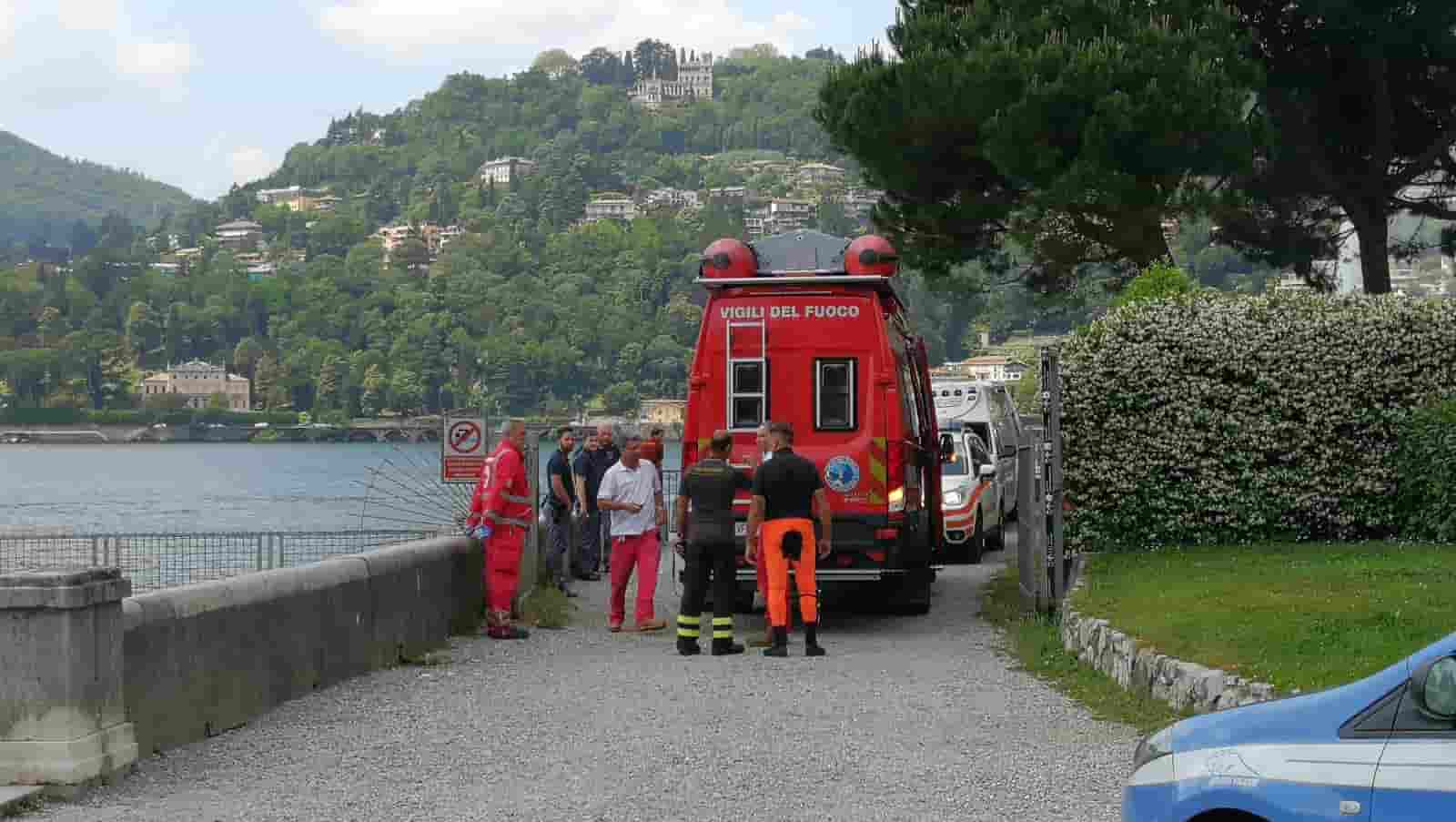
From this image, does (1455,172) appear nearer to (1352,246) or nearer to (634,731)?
(1352,246)

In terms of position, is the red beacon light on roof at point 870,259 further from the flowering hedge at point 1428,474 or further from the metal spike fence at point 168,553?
the metal spike fence at point 168,553

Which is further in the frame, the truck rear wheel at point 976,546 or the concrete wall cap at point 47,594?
the truck rear wheel at point 976,546

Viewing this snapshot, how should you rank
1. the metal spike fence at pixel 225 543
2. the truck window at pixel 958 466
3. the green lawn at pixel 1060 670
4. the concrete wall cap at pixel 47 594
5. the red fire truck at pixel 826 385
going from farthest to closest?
the truck window at pixel 958 466 → the metal spike fence at pixel 225 543 → the red fire truck at pixel 826 385 → the green lawn at pixel 1060 670 → the concrete wall cap at pixel 47 594

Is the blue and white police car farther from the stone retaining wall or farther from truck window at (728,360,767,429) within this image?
truck window at (728,360,767,429)

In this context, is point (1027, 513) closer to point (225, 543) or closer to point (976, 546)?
point (976, 546)

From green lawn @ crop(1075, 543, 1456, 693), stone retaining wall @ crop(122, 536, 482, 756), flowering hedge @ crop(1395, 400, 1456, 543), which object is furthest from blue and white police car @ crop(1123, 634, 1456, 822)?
flowering hedge @ crop(1395, 400, 1456, 543)

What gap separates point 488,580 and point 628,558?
1.37 meters

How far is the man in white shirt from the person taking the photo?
1698cm

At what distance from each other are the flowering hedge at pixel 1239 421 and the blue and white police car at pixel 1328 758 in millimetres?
12624

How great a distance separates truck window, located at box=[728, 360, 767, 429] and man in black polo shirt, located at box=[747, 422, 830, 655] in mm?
2162

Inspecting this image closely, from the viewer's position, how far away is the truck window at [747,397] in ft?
57.0

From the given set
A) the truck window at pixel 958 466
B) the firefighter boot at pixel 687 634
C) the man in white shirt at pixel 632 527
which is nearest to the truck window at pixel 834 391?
the man in white shirt at pixel 632 527

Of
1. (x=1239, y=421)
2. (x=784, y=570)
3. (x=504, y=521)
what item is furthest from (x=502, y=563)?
(x=1239, y=421)

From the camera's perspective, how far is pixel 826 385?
17391 mm
